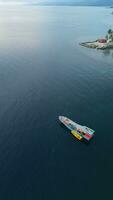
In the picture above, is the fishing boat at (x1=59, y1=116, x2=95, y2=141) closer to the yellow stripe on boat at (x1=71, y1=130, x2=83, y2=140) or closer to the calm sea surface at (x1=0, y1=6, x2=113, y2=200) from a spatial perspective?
the yellow stripe on boat at (x1=71, y1=130, x2=83, y2=140)

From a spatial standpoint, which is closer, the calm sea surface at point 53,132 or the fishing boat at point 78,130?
the calm sea surface at point 53,132

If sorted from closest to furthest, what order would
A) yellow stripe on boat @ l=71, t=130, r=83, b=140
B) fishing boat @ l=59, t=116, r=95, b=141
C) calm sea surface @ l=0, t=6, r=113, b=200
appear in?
calm sea surface @ l=0, t=6, r=113, b=200, yellow stripe on boat @ l=71, t=130, r=83, b=140, fishing boat @ l=59, t=116, r=95, b=141

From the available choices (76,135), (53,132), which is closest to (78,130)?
(76,135)

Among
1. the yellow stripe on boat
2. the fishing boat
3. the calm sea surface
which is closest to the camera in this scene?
the calm sea surface

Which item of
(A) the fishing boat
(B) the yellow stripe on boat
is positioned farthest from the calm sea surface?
(A) the fishing boat

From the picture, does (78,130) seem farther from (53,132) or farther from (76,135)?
(53,132)

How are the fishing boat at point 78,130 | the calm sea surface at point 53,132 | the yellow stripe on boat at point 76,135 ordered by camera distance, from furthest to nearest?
1. the fishing boat at point 78,130
2. the yellow stripe on boat at point 76,135
3. the calm sea surface at point 53,132

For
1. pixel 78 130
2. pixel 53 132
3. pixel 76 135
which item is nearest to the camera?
pixel 76 135

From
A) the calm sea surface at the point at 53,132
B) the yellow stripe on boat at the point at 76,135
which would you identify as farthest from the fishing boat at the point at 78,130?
the calm sea surface at the point at 53,132

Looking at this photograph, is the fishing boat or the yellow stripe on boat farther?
the fishing boat

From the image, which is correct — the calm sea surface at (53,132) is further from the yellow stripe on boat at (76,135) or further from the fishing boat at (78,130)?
the fishing boat at (78,130)
